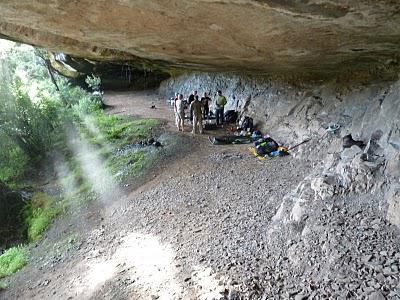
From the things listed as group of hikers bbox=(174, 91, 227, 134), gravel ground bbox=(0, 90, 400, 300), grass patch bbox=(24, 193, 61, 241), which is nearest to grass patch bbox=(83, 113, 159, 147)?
group of hikers bbox=(174, 91, 227, 134)

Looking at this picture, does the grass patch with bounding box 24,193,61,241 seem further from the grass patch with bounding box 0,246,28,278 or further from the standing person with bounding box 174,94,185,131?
the standing person with bounding box 174,94,185,131

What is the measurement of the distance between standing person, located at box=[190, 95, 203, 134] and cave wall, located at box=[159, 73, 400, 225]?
100 inches

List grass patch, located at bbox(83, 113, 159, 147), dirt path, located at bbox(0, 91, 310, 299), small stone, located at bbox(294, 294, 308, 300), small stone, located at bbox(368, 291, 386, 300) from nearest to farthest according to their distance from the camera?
small stone, located at bbox(368, 291, 386, 300) → small stone, located at bbox(294, 294, 308, 300) → dirt path, located at bbox(0, 91, 310, 299) → grass patch, located at bbox(83, 113, 159, 147)

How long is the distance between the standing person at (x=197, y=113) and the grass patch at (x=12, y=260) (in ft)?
27.2

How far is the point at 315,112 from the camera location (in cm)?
1176

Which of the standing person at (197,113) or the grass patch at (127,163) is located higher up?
the standing person at (197,113)

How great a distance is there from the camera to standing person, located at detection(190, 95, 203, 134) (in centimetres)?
1473

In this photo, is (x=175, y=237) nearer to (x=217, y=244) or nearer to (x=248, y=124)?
(x=217, y=244)

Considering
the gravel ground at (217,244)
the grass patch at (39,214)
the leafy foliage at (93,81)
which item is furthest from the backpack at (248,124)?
the leafy foliage at (93,81)

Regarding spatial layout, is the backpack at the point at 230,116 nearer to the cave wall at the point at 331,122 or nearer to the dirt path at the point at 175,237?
the cave wall at the point at 331,122

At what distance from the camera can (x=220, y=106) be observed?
1602cm

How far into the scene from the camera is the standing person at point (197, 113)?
48.3ft

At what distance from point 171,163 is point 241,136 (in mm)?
3392

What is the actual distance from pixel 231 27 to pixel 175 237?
15.8 feet
